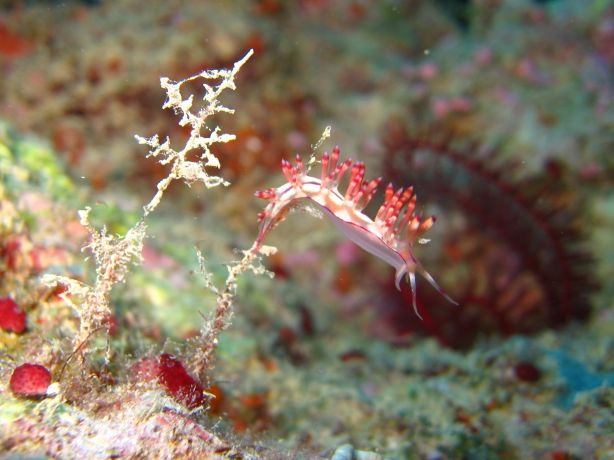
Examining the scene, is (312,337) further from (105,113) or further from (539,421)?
(105,113)

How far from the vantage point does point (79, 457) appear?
1424 millimetres

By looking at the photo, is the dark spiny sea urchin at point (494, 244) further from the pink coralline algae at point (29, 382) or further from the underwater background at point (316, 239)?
the pink coralline algae at point (29, 382)

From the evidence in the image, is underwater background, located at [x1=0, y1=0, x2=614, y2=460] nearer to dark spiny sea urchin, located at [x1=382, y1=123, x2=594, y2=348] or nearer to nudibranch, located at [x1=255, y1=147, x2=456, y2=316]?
dark spiny sea urchin, located at [x1=382, y1=123, x2=594, y2=348]

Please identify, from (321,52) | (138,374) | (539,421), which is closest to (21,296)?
(138,374)

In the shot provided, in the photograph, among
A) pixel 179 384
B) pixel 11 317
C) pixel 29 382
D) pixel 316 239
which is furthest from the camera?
pixel 316 239

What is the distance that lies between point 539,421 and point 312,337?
6.55 feet

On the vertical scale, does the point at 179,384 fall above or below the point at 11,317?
below

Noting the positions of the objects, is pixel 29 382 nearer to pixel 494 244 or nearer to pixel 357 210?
pixel 357 210

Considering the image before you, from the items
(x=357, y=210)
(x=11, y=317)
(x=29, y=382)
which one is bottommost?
(x=29, y=382)

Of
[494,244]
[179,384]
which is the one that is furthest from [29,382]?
[494,244]

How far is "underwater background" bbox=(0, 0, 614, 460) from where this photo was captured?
83.4 inches

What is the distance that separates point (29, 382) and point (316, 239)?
3.52 meters

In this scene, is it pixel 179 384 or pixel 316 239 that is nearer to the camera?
pixel 179 384

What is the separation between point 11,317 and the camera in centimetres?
A: 217
